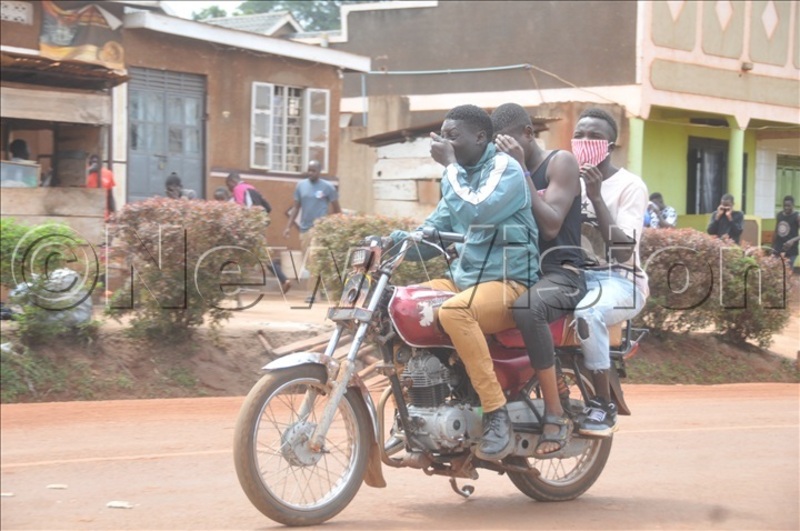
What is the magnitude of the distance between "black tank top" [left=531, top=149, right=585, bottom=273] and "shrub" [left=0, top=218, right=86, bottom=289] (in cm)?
520

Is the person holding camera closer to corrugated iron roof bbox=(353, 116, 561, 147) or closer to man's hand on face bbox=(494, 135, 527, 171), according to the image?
corrugated iron roof bbox=(353, 116, 561, 147)

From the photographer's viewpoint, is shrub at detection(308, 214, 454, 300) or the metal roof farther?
the metal roof

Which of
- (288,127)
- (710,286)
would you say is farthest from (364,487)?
(288,127)

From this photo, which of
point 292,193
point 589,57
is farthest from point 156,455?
point 589,57

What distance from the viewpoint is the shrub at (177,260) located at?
9.98 m

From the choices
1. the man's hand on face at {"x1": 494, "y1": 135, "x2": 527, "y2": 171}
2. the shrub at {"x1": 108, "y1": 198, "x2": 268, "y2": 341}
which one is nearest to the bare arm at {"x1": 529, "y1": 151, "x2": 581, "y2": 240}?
the man's hand on face at {"x1": 494, "y1": 135, "x2": 527, "y2": 171}

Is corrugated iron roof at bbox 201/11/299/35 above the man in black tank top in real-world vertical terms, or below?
above

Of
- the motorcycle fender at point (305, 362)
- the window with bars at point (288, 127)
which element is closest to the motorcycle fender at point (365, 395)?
the motorcycle fender at point (305, 362)

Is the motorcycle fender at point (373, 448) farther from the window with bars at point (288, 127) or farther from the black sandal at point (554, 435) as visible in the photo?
the window with bars at point (288, 127)

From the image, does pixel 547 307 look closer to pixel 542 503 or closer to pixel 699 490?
pixel 542 503

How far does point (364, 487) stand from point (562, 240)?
1779 millimetres

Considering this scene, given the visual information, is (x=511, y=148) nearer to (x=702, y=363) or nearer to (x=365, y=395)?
(x=365, y=395)

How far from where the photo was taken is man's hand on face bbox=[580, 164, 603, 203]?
607 centimetres

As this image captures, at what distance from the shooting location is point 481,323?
215 inches
